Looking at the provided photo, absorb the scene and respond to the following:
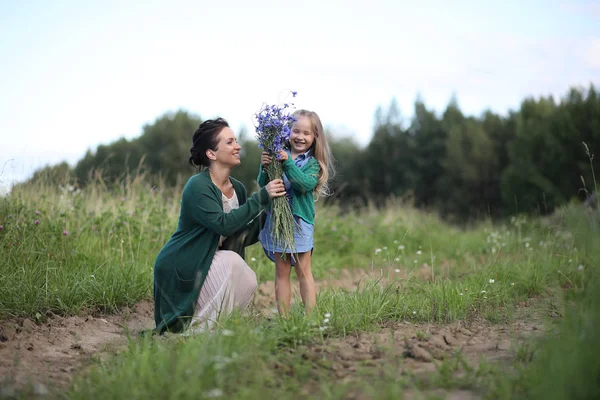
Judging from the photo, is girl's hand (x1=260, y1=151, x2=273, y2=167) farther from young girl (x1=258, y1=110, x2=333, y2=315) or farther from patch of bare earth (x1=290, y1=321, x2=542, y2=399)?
patch of bare earth (x1=290, y1=321, x2=542, y2=399)

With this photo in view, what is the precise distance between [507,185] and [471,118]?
11.0 m

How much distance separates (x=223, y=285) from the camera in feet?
13.8

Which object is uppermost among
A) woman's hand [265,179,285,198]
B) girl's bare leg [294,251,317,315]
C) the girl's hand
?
the girl's hand

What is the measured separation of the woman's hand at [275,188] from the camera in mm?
4195

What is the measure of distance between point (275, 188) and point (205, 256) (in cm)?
77

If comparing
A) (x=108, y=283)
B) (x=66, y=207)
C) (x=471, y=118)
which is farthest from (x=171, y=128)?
(x=108, y=283)

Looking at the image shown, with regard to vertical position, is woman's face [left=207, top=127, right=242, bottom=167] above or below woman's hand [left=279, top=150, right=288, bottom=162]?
above

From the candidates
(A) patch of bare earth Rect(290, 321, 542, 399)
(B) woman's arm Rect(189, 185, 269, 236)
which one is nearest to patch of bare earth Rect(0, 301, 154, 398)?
(B) woman's arm Rect(189, 185, 269, 236)

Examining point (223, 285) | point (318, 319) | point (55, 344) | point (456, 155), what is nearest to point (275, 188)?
point (223, 285)

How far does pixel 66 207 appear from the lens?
698cm

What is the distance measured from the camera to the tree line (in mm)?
20656

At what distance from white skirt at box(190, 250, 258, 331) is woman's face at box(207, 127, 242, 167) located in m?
0.75

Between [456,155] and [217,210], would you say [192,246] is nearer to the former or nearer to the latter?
[217,210]

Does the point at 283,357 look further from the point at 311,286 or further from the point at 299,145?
the point at 299,145
